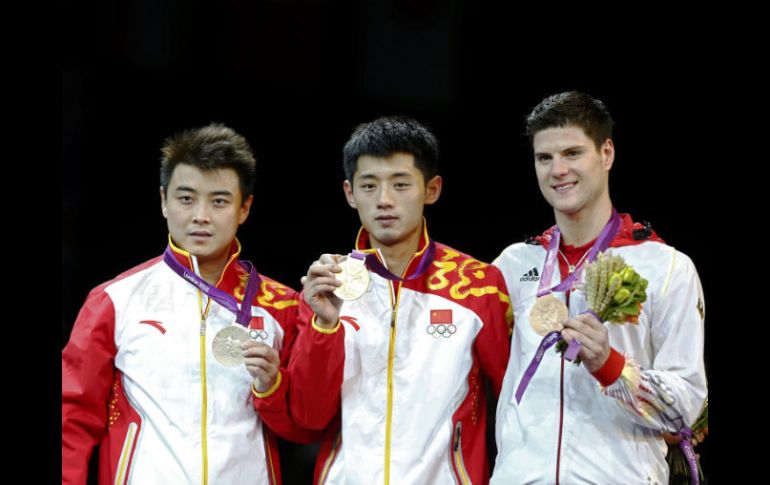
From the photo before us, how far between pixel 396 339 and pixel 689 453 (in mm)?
1149

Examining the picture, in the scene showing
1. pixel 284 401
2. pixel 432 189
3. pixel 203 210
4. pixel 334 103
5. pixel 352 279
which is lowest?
pixel 284 401

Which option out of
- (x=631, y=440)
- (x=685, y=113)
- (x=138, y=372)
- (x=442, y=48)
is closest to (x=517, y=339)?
(x=631, y=440)

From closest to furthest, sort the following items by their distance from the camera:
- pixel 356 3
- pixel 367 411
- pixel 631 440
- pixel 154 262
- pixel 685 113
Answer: pixel 631 440 < pixel 367 411 < pixel 154 262 < pixel 685 113 < pixel 356 3

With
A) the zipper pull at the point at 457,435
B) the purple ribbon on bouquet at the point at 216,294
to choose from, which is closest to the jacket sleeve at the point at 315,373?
the purple ribbon on bouquet at the point at 216,294

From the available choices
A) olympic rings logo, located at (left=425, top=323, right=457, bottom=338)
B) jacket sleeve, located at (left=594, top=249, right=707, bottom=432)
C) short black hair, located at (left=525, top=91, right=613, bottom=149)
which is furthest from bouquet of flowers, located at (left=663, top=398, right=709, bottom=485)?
short black hair, located at (left=525, top=91, right=613, bottom=149)

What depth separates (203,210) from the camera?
11.3ft

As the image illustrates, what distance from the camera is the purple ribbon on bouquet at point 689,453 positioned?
319cm

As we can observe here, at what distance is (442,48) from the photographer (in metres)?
4.79

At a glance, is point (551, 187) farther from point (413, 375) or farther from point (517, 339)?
point (413, 375)

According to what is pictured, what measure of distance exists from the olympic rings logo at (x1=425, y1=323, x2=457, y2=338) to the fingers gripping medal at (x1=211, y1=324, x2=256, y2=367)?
686 mm

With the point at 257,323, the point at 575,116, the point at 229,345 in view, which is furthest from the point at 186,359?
the point at 575,116

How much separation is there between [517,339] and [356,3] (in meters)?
2.26

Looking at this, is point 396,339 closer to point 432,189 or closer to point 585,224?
point 432,189

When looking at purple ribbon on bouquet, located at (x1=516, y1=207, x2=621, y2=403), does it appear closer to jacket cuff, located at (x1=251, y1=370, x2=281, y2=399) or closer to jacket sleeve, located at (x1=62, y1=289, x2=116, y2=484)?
jacket cuff, located at (x1=251, y1=370, x2=281, y2=399)
